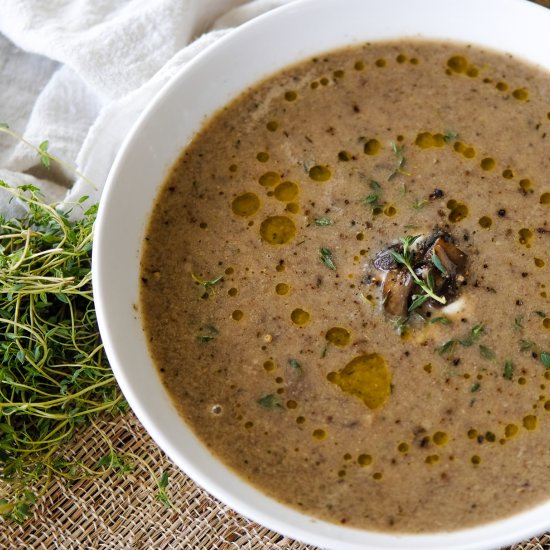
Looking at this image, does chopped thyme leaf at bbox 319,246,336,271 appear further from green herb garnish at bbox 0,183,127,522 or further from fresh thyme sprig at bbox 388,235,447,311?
green herb garnish at bbox 0,183,127,522

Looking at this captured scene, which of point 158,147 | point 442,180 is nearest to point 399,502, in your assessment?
point 442,180

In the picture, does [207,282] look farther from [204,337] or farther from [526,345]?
[526,345]

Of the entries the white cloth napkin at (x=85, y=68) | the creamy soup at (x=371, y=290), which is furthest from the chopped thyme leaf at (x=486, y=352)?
the white cloth napkin at (x=85, y=68)

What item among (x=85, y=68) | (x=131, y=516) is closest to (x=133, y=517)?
(x=131, y=516)

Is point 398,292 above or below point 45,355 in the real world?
above

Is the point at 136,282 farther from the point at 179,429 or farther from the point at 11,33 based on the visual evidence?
the point at 11,33

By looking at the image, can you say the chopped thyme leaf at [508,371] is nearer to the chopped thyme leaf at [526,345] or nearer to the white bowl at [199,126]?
the chopped thyme leaf at [526,345]
